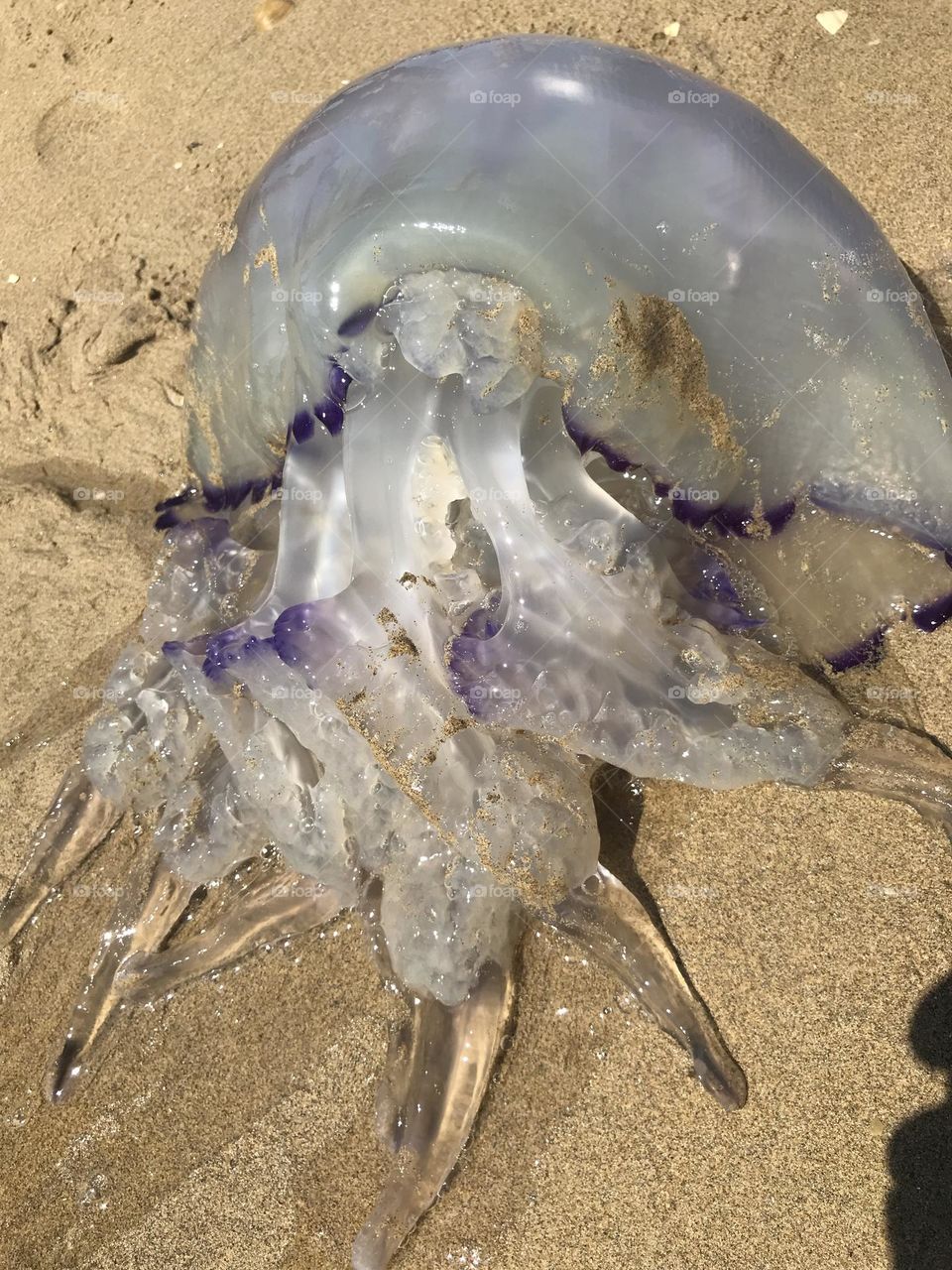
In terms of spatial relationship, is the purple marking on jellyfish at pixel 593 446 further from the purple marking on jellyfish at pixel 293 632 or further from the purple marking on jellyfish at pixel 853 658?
the purple marking on jellyfish at pixel 853 658

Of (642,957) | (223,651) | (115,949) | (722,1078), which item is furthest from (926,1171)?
(115,949)

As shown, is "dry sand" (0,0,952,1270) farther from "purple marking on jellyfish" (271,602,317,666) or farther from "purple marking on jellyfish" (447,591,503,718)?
"purple marking on jellyfish" (271,602,317,666)

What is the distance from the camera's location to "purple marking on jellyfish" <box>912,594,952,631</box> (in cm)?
272

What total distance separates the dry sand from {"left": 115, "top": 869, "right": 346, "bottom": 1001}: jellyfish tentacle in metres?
0.07

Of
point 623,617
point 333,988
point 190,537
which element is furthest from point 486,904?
point 190,537

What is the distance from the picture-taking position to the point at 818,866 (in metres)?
2.53

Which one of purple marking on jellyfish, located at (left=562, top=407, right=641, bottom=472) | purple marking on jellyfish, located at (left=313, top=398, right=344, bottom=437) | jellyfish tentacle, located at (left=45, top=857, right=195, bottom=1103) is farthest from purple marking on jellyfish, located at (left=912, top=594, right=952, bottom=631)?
jellyfish tentacle, located at (left=45, top=857, right=195, bottom=1103)

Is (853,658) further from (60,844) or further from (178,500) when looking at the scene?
(60,844)

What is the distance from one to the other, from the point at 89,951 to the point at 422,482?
168 centimetres

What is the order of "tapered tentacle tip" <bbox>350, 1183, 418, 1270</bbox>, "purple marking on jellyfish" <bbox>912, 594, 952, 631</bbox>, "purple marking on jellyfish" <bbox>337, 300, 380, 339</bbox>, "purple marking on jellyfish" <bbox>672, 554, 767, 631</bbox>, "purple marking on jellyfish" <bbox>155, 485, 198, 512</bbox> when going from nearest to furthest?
1. "purple marking on jellyfish" <bbox>337, 300, 380, 339</bbox>
2. "tapered tentacle tip" <bbox>350, 1183, 418, 1270</bbox>
3. "purple marking on jellyfish" <bbox>672, 554, 767, 631</bbox>
4. "purple marking on jellyfish" <bbox>912, 594, 952, 631</bbox>
5. "purple marking on jellyfish" <bbox>155, 485, 198, 512</bbox>

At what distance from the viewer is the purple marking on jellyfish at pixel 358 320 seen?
2.17 meters

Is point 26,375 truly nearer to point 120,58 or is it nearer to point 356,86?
point 120,58

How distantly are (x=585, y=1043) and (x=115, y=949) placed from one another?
1.33 metres

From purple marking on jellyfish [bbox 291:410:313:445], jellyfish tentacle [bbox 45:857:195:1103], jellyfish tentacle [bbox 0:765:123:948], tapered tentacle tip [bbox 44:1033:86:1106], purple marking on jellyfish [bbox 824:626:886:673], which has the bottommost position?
tapered tentacle tip [bbox 44:1033:86:1106]
